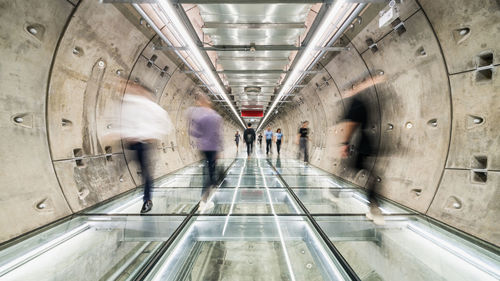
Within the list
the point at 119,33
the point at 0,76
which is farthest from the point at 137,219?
the point at 119,33

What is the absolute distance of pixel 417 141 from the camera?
134 inches

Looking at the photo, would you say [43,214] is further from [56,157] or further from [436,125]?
[436,125]

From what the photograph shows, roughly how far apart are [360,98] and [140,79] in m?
5.04

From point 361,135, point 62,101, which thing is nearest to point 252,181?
point 361,135

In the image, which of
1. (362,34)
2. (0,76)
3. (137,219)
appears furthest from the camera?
(362,34)

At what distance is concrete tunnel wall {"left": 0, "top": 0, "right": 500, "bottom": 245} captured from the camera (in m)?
2.34

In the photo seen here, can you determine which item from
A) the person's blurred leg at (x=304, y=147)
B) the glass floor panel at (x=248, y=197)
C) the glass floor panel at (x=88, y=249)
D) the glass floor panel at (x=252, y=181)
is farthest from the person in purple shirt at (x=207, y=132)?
the person's blurred leg at (x=304, y=147)

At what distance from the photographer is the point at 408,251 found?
107 inches

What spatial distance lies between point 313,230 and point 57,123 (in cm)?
450

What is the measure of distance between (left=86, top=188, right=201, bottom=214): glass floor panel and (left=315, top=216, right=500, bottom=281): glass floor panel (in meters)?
2.84

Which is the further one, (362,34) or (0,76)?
(362,34)

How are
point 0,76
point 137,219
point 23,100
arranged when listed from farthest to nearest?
point 137,219
point 23,100
point 0,76

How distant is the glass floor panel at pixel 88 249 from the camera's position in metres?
2.12

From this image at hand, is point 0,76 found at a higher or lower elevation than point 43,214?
higher
